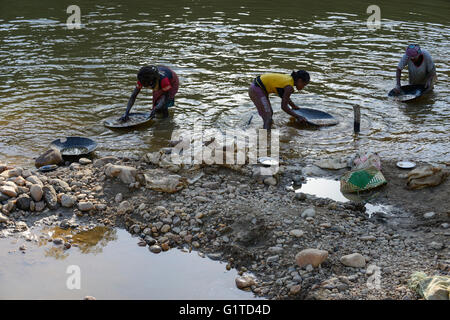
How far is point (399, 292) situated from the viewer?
4.52 metres

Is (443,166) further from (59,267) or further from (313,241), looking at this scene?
(59,267)

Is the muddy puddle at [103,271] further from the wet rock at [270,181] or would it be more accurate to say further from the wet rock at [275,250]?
the wet rock at [270,181]

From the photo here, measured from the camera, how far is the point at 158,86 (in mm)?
8836

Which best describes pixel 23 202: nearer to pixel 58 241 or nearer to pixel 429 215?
pixel 58 241

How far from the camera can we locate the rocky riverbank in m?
4.86

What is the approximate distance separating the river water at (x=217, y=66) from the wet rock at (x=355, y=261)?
296 cm

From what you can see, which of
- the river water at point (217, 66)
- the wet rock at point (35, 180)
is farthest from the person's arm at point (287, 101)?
the wet rock at point (35, 180)

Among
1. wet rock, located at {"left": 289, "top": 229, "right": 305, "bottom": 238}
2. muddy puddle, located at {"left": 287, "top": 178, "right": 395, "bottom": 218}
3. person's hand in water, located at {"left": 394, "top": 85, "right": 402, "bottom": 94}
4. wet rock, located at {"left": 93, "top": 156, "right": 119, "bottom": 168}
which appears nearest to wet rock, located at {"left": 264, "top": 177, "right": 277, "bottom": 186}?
muddy puddle, located at {"left": 287, "top": 178, "right": 395, "bottom": 218}

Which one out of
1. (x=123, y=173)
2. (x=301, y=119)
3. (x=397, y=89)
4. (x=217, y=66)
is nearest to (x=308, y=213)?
(x=123, y=173)

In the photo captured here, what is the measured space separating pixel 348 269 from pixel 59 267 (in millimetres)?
2925

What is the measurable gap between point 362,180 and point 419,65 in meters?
4.54

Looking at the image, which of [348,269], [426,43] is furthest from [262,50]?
[348,269]

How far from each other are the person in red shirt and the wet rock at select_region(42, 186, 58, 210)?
273cm

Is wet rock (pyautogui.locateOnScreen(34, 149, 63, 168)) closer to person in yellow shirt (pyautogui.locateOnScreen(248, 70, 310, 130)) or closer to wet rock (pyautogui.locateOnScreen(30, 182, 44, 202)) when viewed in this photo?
wet rock (pyautogui.locateOnScreen(30, 182, 44, 202))
